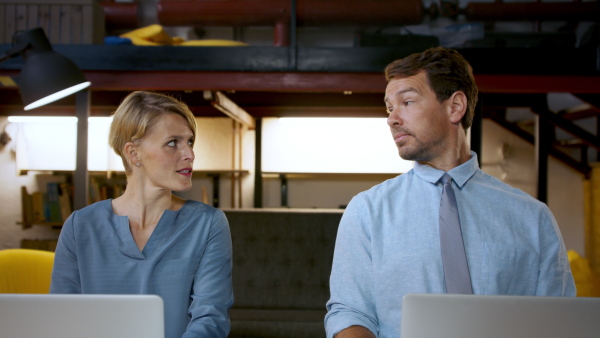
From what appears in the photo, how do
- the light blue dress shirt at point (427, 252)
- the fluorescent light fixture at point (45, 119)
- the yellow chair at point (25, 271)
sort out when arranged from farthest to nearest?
the fluorescent light fixture at point (45, 119) < the yellow chair at point (25, 271) < the light blue dress shirt at point (427, 252)

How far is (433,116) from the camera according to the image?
1.39 metres

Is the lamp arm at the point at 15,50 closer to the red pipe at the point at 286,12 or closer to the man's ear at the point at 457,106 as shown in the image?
the man's ear at the point at 457,106

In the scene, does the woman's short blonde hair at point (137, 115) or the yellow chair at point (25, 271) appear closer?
the woman's short blonde hair at point (137, 115)

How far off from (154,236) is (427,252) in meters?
0.74

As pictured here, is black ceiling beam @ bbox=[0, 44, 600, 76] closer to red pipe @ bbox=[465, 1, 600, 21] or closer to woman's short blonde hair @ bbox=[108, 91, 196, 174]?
woman's short blonde hair @ bbox=[108, 91, 196, 174]

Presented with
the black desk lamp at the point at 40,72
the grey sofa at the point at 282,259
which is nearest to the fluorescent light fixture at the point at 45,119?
the grey sofa at the point at 282,259

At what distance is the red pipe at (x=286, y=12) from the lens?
17.2ft

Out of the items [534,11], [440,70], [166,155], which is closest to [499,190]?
[440,70]

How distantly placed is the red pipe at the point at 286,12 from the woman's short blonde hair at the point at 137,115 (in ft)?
13.2

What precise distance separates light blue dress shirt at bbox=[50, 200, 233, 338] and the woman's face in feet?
0.36

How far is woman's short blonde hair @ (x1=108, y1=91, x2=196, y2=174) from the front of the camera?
1.42m

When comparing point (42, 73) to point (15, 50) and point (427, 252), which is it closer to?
point (15, 50)

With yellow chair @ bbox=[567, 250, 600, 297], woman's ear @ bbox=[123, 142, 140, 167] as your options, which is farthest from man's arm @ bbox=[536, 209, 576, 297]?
yellow chair @ bbox=[567, 250, 600, 297]

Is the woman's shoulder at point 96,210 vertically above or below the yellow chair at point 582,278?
above
